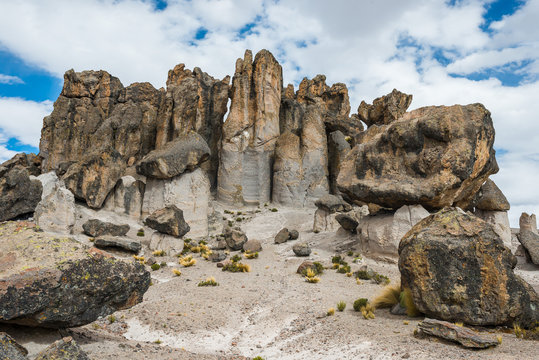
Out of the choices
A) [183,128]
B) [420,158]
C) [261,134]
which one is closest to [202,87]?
[183,128]

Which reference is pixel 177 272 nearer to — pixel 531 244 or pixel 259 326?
pixel 259 326

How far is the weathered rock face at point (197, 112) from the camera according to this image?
40562mm

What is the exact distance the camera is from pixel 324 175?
37438mm

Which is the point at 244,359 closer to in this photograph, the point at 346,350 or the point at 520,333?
the point at 346,350

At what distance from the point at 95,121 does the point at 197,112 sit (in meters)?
13.2

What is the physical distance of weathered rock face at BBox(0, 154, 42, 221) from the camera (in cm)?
1769

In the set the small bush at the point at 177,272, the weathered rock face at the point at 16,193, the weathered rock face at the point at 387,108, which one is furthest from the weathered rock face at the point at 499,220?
the weathered rock face at the point at 16,193

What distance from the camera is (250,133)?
3853 centimetres

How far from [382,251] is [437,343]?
11074mm

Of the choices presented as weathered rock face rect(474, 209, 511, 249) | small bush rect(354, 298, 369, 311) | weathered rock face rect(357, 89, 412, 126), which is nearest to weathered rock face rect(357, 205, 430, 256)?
small bush rect(354, 298, 369, 311)

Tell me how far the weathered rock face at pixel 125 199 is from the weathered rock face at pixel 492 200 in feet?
81.4

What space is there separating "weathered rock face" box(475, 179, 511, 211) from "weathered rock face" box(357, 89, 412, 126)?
1910 centimetres

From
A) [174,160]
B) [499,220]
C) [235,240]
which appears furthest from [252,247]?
[499,220]

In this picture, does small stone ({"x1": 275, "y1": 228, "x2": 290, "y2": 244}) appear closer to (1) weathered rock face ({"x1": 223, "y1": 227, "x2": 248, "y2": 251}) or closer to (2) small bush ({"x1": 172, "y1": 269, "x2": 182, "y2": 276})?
(1) weathered rock face ({"x1": 223, "y1": 227, "x2": 248, "y2": 251})
